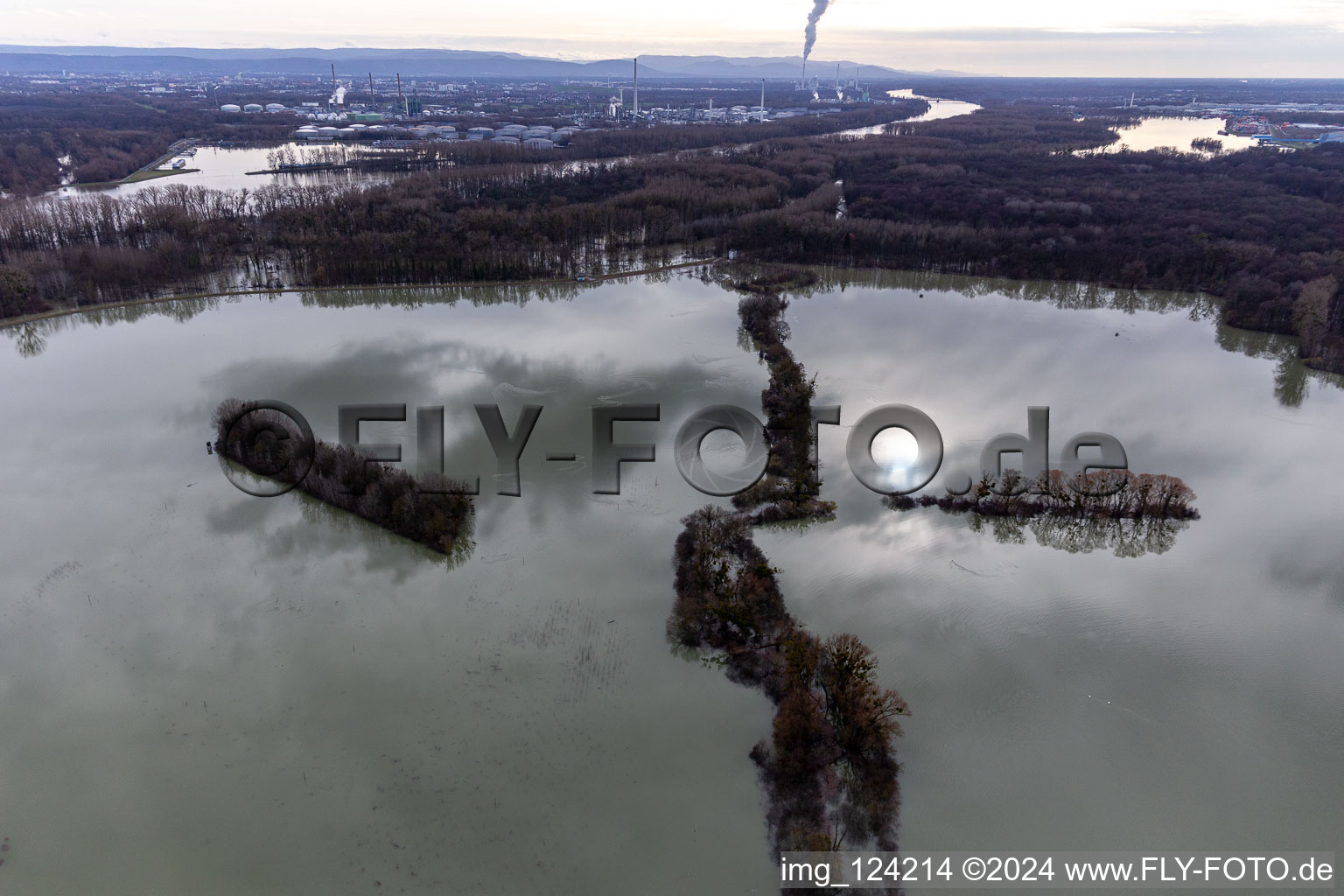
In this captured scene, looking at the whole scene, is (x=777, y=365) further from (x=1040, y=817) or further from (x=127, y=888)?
(x=127, y=888)

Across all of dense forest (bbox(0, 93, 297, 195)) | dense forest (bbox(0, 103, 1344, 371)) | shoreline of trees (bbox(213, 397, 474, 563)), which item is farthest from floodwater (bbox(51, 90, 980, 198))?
shoreline of trees (bbox(213, 397, 474, 563))

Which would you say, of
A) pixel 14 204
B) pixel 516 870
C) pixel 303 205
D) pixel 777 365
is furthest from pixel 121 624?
pixel 14 204

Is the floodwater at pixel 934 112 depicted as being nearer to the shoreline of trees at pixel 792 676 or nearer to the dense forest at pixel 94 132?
the dense forest at pixel 94 132

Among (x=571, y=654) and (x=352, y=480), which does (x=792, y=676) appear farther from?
(x=352, y=480)

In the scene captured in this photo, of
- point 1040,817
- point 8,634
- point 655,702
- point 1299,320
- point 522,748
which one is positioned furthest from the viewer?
point 1299,320

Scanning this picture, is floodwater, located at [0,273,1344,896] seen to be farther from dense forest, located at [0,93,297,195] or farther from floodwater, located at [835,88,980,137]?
floodwater, located at [835,88,980,137]

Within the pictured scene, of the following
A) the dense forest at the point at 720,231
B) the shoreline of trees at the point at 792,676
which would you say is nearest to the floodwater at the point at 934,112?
the dense forest at the point at 720,231

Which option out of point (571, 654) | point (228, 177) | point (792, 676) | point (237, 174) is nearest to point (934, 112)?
point (237, 174)
